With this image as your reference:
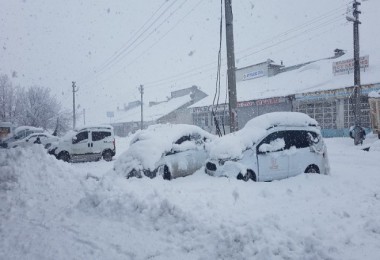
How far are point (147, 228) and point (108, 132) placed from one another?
507 inches

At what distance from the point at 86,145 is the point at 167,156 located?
820cm

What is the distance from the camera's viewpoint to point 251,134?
9484mm

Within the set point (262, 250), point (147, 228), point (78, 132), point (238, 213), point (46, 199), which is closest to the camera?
point (262, 250)

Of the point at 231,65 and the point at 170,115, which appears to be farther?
the point at 170,115

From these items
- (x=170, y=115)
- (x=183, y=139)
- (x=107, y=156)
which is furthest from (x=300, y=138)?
(x=170, y=115)

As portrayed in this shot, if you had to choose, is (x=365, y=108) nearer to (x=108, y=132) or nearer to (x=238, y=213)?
(x=108, y=132)

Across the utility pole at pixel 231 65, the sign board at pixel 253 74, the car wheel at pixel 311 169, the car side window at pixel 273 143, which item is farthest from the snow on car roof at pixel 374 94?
the sign board at pixel 253 74

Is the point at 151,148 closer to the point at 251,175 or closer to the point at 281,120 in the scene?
the point at 251,175

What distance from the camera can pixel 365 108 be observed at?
24.7 metres

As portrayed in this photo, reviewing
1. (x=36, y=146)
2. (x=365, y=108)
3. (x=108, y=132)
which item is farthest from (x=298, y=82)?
(x=36, y=146)

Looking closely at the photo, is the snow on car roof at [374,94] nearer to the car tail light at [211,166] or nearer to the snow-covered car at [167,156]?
the snow-covered car at [167,156]

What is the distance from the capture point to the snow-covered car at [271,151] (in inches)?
352

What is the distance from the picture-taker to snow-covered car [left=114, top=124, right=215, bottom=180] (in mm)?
9938

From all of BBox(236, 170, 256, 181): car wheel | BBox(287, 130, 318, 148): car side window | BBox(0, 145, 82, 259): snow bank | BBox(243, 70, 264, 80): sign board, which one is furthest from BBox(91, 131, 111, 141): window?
BBox(243, 70, 264, 80): sign board
